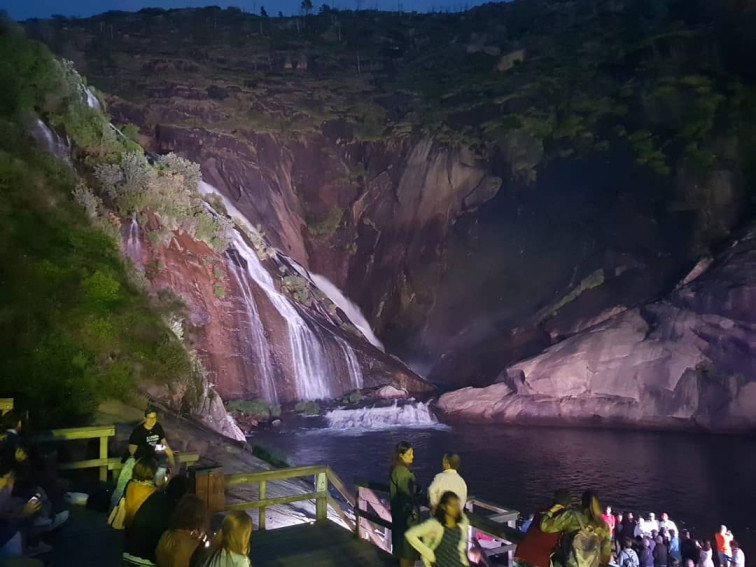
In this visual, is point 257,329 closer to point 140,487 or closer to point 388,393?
point 388,393

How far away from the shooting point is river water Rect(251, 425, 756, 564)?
1862 cm

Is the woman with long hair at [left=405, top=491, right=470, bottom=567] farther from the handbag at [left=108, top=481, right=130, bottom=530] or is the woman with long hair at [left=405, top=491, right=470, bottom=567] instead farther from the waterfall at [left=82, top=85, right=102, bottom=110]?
the waterfall at [left=82, top=85, right=102, bottom=110]

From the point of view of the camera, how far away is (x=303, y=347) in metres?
30.1

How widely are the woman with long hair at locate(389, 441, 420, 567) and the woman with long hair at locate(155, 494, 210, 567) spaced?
248cm

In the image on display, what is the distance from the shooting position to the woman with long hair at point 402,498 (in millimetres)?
6277

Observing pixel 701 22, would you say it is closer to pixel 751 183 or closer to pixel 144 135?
pixel 751 183

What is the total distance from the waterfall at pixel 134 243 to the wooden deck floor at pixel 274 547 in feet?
56.8

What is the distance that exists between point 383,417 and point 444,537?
24241 millimetres

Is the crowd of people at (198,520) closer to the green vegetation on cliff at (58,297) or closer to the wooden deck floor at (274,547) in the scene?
the wooden deck floor at (274,547)

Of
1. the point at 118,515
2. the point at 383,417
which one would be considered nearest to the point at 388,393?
the point at 383,417

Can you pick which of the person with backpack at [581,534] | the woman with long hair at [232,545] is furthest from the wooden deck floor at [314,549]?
the woman with long hair at [232,545]

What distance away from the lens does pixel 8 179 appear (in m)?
14.0

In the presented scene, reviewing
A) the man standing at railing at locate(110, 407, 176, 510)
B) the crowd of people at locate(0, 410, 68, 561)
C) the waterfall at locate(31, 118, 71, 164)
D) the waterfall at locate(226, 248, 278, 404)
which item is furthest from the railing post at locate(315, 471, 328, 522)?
the waterfall at locate(226, 248, 278, 404)

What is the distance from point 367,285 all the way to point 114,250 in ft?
98.2
